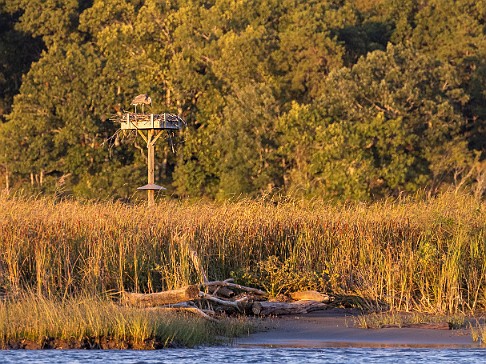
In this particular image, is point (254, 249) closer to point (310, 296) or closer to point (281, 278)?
point (281, 278)

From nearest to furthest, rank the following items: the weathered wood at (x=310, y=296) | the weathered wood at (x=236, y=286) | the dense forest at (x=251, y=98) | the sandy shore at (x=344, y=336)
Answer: the sandy shore at (x=344, y=336), the weathered wood at (x=236, y=286), the weathered wood at (x=310, y=296), the dense forest at (x=251, y=98)

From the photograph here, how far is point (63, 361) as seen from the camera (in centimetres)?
904

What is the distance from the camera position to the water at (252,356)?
9.13 metres

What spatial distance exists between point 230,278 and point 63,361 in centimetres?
404

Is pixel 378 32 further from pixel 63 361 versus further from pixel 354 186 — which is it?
pixel 63 361

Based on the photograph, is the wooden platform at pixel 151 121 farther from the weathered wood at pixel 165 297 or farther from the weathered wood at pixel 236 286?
the weathered wood at pixel 165 297

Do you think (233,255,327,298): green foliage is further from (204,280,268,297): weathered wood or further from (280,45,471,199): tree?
(280,45,471,199): tree

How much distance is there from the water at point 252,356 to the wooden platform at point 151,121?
2168cm

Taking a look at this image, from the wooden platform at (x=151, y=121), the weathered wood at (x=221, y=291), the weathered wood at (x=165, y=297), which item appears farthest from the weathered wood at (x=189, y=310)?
the wooden platform at (x=151, y=121)

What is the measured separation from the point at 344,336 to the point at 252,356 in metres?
1.57

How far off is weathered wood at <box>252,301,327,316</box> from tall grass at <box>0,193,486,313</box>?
0.74m

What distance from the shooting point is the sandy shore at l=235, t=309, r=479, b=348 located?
403 inches

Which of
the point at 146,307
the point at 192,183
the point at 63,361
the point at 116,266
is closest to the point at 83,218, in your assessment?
the point at 116,266

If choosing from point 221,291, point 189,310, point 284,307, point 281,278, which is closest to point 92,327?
point 189,310
